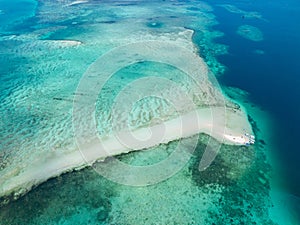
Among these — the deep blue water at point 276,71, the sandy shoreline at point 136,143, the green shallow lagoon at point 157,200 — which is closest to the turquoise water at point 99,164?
the green shallow lagoon at point 157,200

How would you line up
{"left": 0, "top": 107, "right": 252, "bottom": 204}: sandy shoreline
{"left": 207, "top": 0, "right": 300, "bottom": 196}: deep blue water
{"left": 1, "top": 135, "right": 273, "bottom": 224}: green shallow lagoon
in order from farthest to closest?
{"left": 207, "top": 0, "right": 300, "bottom": 196}: deep blue water, {"left": 0, "top": 107, "right": 252, "bottom": 204}: sandy shoreline, {"left": 1, "top": 135, "right": 273, "bottom": 224}: green shallow lagoon

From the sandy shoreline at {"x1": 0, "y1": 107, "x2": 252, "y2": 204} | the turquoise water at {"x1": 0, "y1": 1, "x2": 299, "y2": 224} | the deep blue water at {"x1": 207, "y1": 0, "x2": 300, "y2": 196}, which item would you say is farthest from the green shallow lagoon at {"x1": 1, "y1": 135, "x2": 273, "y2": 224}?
the deep blue water at {"x1": 207, "y1": 0, "x2": 300, "y2": 196}

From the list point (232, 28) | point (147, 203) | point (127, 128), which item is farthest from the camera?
point (232, 28)

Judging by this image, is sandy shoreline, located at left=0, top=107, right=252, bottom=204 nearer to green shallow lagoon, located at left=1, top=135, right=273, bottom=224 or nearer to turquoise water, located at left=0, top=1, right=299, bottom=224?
turquoise water, located at left=0, top=1, right=299, bottom=224

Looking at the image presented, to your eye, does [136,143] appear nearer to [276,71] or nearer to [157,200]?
[157,200]

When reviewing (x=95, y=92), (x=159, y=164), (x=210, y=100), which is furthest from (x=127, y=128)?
(x=210, y=100)

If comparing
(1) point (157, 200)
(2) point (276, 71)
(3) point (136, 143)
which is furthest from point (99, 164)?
(2) point (276, 71)

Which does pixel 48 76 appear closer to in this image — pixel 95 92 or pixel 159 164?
pixel 95 92
